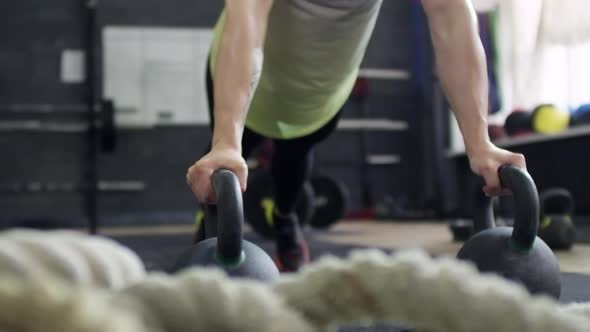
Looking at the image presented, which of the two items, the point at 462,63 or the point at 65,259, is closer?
the point at 65,259

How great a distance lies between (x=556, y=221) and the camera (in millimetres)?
2203

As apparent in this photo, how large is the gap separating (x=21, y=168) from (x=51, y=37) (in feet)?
3.40

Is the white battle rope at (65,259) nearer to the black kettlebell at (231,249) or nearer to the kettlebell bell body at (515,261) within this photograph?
the black kettlebell at (231,249)

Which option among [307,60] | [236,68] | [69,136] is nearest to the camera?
[236,68]

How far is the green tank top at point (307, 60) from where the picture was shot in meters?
1.11

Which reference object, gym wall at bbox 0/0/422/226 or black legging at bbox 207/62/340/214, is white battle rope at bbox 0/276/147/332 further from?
gym wall at bbox 0/0/422/226

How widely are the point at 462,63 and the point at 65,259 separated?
0.74 metres

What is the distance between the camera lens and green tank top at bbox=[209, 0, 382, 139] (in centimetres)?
111

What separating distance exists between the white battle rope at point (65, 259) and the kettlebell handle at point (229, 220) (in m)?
0.25

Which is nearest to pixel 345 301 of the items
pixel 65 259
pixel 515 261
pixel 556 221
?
pixel 65 259

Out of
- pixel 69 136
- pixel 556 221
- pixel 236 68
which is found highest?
pixel 236 68

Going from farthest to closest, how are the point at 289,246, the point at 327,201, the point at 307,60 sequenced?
the point at 327,201
the point at 289,246
the point at 307,60

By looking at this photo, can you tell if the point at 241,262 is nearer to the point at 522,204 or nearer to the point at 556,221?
the point at 522,204

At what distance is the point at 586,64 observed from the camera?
132 inches
